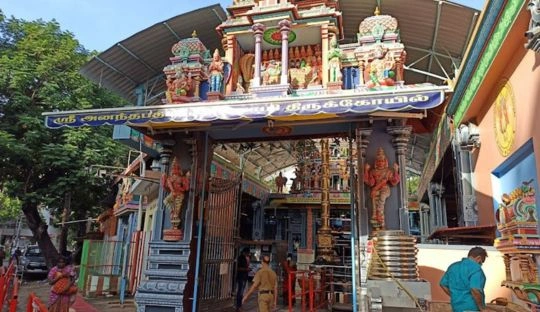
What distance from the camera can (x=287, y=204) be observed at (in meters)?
20.3

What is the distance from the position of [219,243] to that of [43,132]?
11.8 meters

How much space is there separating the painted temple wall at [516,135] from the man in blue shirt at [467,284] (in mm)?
1446

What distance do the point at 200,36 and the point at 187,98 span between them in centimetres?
353

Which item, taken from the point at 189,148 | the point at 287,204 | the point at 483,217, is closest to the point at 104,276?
the point at 189,148

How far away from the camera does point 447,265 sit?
21.3 ft

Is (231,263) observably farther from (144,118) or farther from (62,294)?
(144,118)

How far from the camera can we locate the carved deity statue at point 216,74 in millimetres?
8477

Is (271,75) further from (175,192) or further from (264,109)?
(175,192)

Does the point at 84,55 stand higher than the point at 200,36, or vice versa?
the point at 84,55

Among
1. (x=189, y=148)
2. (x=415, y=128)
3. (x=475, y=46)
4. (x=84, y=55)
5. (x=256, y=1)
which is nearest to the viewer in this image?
(x=475, y=46)

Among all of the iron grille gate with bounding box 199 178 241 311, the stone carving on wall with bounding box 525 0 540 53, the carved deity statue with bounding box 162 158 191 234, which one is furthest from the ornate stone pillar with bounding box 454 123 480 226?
the carved deity statue with bounding box 162 158 191 234

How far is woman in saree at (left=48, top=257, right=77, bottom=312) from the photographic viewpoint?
6.99 m

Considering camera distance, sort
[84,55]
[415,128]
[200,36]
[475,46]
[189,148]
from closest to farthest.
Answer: [475,46], [415,128], [189,148], [200,36], [84,55]

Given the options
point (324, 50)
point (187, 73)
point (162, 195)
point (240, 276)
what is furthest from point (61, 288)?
point (324, 50)
